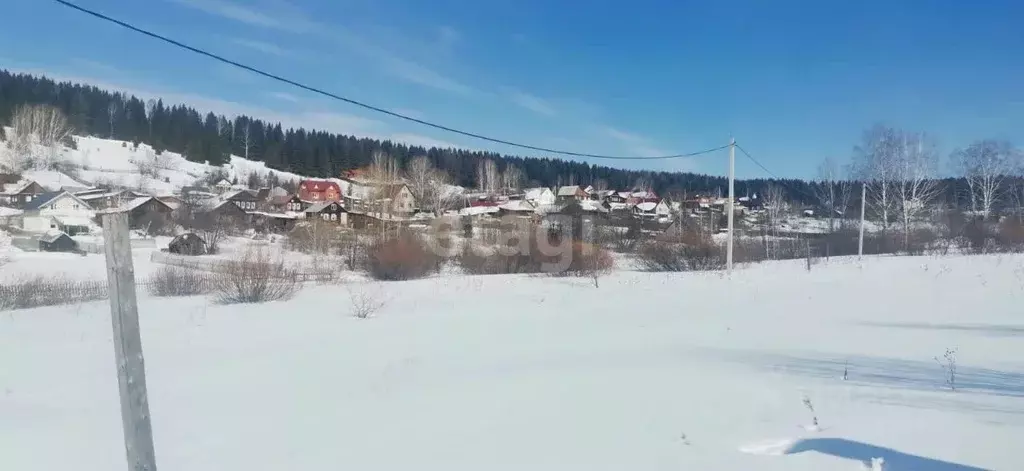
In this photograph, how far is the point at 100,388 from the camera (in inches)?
254

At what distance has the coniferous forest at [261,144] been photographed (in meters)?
74.8

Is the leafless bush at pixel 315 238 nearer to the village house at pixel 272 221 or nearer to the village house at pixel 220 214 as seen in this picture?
the village house at pixel 220 214

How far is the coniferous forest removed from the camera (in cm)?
7481

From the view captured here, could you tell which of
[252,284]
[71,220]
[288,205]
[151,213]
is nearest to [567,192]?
[288,205]

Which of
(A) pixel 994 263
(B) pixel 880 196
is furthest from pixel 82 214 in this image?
(B) pixel 880 196

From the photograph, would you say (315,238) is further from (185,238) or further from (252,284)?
(252,284)

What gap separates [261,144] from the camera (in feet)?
287

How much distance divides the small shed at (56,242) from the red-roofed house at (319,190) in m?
27.7

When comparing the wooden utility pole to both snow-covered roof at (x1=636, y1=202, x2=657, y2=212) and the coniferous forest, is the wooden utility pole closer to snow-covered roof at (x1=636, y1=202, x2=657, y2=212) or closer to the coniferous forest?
snow-covered roof at (x1=636, y1=202, x2=657, y2=212)

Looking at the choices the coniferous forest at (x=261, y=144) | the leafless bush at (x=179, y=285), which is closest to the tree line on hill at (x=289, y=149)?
the coniferous forest at (x=261, y=144)

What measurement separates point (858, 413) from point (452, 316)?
9.01 m

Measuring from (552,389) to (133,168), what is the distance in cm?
7365

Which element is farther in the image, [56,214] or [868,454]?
[56,214]

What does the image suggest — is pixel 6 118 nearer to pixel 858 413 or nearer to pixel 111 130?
pixel 111 130
